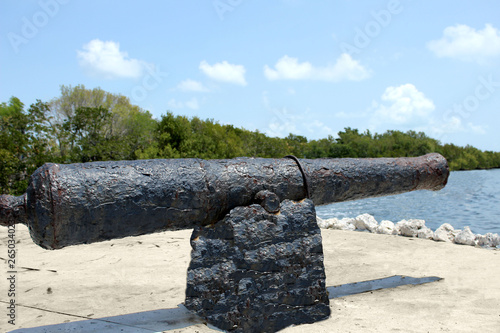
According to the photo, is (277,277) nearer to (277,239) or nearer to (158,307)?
(277,239)

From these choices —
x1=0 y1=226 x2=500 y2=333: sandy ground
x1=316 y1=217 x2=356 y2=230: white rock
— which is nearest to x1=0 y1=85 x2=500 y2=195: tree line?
x1=0 y1=226 x2=500 y2=333: sandy ground

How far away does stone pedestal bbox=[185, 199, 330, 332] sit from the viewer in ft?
11.3

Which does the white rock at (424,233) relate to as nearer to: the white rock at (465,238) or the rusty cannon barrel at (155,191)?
the white rock at (465,238)

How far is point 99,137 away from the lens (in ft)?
59.7

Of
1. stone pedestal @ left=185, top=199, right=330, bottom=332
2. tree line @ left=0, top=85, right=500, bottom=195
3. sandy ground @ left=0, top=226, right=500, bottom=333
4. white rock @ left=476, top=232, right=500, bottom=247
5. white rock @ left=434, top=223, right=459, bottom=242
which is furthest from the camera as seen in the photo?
tree line @ left=0, top=85, right=500, bottom=195

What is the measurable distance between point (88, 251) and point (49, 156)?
29.5 ft

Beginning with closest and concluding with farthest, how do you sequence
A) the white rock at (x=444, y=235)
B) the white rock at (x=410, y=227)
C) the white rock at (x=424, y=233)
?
the white rock at (x=444, y=235)
the white rock at (x=424, y=233)
the white rock at (x=410, y=227)

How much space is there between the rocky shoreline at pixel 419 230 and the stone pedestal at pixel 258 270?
516 cm

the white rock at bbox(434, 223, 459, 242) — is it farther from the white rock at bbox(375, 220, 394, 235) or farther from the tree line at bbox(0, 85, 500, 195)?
the tree line at bbox(0, 85, 500, 195)

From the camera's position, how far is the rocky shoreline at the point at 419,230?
7.78m

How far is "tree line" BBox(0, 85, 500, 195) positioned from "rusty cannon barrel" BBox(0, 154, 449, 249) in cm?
A: 1177

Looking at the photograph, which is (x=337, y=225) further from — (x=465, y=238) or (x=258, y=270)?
(x=258, y=270)

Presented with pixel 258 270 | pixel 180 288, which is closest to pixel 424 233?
pixel 180 288

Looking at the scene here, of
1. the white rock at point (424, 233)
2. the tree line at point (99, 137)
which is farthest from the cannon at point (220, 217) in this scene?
the tree line at point (99, 137)
